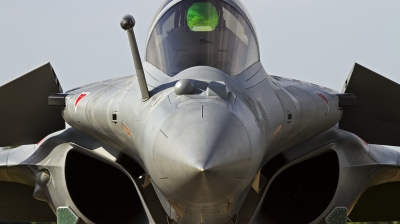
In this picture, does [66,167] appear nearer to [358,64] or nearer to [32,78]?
[32,78]

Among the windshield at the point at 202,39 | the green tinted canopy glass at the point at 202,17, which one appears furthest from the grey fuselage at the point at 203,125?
the green tinted canopy glass at the point at 202,17

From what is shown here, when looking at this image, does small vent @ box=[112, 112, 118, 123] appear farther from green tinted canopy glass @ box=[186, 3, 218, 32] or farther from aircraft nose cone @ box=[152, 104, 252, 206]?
aircraft nose cone @ box=[152, 104, 252, 206]

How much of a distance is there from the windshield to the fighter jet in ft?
0.04

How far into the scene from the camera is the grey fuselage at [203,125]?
19.1 feet

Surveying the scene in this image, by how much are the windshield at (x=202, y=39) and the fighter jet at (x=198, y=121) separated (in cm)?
1

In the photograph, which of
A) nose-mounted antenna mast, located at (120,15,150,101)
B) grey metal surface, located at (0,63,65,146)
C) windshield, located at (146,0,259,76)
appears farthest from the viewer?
grey metal surface, located at (0,63,65,146)

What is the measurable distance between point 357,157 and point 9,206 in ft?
14.8

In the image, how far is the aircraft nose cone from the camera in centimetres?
572

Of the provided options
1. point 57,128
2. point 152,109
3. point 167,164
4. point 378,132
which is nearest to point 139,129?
point 152,109

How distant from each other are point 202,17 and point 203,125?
93.3 inches

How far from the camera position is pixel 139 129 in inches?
268

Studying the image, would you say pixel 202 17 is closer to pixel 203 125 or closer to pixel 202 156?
pixel 203 125

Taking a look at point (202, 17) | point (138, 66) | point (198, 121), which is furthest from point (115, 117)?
point (198, 121)

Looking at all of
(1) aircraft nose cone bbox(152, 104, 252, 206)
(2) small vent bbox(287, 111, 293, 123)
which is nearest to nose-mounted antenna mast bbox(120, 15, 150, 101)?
(1) aircraft nose cone bbox(152, 104, 252, 206)
